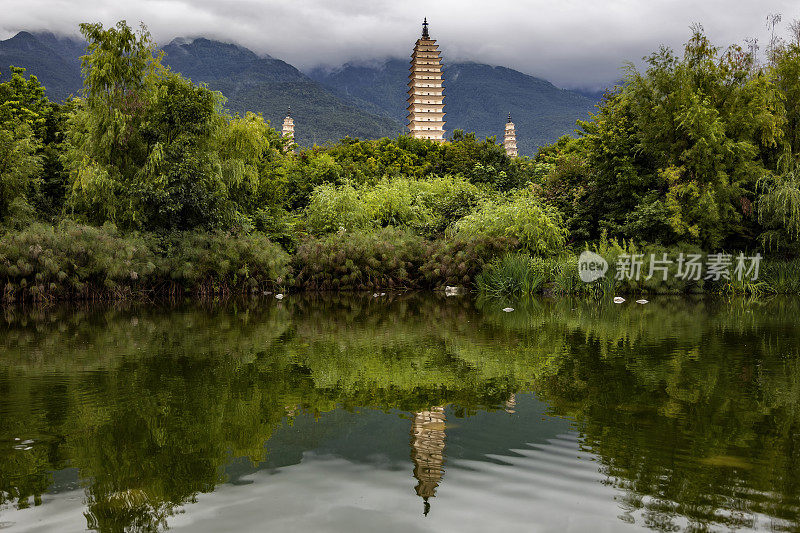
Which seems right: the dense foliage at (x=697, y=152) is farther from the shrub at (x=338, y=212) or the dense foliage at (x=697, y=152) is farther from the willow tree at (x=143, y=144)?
the willow tree at (x=143, y=144)

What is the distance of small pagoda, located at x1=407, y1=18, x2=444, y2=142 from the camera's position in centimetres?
7256

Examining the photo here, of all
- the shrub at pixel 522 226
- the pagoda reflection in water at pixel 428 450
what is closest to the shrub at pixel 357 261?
the shrub at pixel 522 226

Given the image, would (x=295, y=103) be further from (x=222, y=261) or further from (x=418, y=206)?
(x=222, y=261)

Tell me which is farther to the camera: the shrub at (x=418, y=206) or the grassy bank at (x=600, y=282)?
the shrub at (x=418, y=206)

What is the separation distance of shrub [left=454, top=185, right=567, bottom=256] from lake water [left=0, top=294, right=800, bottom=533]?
32.6ft

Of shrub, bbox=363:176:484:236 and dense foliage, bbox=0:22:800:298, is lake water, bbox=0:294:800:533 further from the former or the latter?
shrub, bbox=363:176:484:236

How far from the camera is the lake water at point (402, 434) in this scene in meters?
3.17

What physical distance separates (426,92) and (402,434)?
71.9 metres

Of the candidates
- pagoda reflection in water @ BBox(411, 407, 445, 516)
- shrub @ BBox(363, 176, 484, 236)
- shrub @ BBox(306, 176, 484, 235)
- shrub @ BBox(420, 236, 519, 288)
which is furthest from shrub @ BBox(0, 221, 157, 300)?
pagoda reflection in water @ BBox(411, 407, 445, 516)

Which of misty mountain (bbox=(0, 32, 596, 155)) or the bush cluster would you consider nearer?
the bush cluster

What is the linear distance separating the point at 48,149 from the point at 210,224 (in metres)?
8.91

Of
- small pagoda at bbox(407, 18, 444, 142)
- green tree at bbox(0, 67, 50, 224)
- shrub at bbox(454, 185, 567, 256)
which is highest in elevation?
small pagoda at bbox(407, 18, 444, 142)

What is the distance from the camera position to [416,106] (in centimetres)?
7231

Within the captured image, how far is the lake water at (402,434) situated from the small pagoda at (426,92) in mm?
65913
